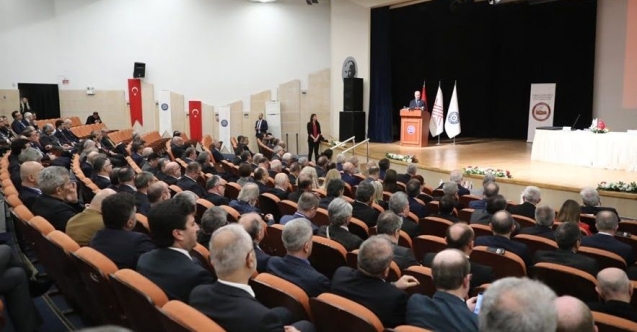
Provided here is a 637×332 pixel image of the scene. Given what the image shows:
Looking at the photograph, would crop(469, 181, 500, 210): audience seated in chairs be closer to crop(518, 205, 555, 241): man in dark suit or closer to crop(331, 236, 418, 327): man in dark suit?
crop(518, 205, 555, 241): man in dark suit

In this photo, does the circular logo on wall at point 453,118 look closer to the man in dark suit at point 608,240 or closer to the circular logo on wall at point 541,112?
the circular logo on wall at point 541,112

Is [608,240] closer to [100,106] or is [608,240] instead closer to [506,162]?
[506,162]

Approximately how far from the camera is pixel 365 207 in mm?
5207

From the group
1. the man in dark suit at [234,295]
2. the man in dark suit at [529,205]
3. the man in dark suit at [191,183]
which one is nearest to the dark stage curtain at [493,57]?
the man in dark suit at [191,183]

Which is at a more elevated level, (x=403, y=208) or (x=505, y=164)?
(x=403, y=208)

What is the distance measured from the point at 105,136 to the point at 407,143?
25.1 feet

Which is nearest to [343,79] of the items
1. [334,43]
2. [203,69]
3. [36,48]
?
[334,43]

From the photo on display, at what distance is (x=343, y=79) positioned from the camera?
1569 cm

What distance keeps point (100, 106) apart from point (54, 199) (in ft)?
41.3

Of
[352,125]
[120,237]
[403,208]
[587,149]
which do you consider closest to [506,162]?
[587,149]

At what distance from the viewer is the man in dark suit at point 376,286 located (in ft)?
8.87

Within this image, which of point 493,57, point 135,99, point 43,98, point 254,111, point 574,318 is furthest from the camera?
point 493,57

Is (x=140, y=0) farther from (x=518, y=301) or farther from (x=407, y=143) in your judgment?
(x=518, y=301)

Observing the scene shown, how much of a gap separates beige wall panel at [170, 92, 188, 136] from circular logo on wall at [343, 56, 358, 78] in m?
5.22
